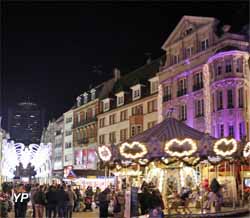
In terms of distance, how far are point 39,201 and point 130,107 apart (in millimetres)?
25798

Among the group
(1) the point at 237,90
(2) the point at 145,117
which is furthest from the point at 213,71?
(2) the point at 145,117

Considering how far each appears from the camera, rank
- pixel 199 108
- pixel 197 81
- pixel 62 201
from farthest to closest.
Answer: pixel 197 81 < pixel 199 108 < pixel 62 201

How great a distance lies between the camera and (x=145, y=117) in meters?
40.6

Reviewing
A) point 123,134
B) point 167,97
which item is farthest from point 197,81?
point 123,134

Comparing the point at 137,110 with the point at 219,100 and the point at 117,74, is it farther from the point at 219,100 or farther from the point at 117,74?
the point at 117,74

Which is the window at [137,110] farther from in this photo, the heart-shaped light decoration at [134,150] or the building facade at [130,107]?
the heart-shaped light decoration at [134,150]

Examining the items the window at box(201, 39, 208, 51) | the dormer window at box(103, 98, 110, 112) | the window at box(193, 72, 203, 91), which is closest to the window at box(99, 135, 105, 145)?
the dormer window at box(103, 98, 110, 112)

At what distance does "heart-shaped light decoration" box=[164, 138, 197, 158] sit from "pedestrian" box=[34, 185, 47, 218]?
4907 millimetres

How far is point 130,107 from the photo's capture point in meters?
43.8

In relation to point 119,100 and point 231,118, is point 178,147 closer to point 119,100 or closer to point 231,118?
point 231,118

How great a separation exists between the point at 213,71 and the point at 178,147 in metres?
14.8

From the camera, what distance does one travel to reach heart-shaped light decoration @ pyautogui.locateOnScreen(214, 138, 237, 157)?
18.7 m

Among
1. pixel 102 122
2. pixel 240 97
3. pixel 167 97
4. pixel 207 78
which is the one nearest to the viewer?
pixel 240 97

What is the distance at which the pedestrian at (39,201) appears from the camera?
18.5 metres
